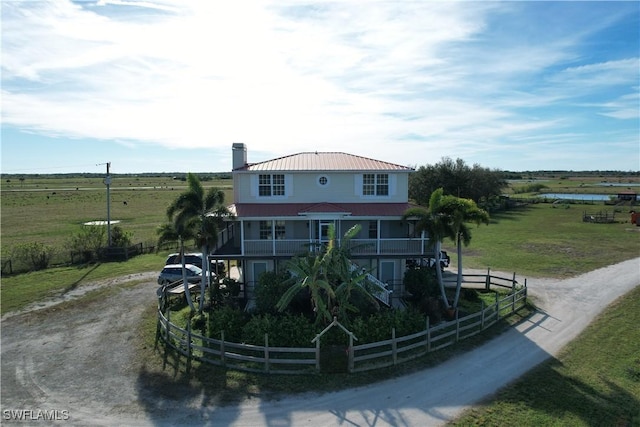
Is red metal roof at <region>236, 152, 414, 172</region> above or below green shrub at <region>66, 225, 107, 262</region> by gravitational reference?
above

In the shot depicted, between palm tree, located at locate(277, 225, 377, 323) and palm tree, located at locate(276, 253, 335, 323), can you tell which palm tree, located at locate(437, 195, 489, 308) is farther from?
palm tree, located at locate(276, 253, 335, 323)

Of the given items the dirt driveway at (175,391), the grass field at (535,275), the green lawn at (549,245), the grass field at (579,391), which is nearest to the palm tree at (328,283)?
the grass field at (535,275)

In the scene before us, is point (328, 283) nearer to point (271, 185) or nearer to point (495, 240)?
point (271, 185)

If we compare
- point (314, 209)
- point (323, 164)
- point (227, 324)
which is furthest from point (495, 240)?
point (227, 324)

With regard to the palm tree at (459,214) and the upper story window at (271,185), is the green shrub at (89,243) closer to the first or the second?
the upper story window at (271,185)

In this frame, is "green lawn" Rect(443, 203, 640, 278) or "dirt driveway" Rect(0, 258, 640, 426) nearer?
"dirt driveway" Rect(0, 258, 640, 426)

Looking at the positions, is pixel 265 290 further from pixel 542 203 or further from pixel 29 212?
pixel 542 203

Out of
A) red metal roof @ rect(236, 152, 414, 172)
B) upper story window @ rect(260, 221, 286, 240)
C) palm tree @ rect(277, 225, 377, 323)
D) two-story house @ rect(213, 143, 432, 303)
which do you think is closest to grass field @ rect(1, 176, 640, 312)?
two-story house @ rect(213, 143, 432, 303)
